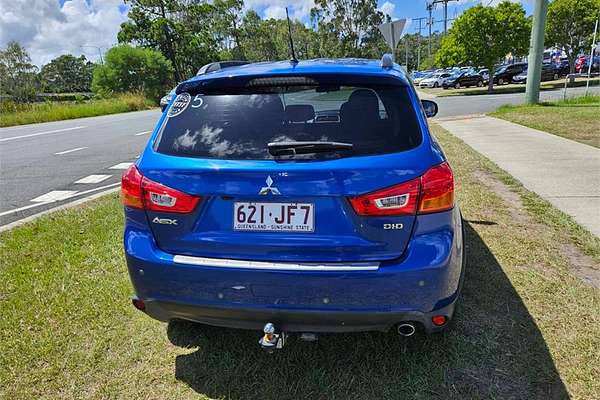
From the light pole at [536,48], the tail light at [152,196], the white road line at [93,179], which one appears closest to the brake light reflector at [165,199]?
the tail light at [152,196]

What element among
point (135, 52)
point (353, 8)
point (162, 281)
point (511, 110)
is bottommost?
point (511, 110)

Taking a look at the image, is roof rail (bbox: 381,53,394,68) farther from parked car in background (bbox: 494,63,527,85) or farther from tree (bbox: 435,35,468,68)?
parked car in background (bbox: 494,63,527,85)

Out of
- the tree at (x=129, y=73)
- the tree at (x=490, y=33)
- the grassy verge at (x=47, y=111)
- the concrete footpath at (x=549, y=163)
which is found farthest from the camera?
the tree at (x=129, y=73)

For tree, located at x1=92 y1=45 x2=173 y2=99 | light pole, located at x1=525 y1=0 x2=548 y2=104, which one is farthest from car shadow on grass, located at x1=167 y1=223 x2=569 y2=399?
tree, located at x1=92 y1=45 x2=173 y2=99

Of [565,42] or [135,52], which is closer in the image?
[565,42]

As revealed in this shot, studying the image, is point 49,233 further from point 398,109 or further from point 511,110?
point 511,110

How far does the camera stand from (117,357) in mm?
2656

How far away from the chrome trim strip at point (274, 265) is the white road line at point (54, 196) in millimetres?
4978

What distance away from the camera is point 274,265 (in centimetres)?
208

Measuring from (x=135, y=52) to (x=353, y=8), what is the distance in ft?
90.0

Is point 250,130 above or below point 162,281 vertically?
above

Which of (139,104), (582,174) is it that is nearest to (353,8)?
(139,104)

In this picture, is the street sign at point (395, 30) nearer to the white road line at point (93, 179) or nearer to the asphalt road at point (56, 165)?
the asphalt road at point (56, 165)

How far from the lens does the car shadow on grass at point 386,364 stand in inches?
91.8
